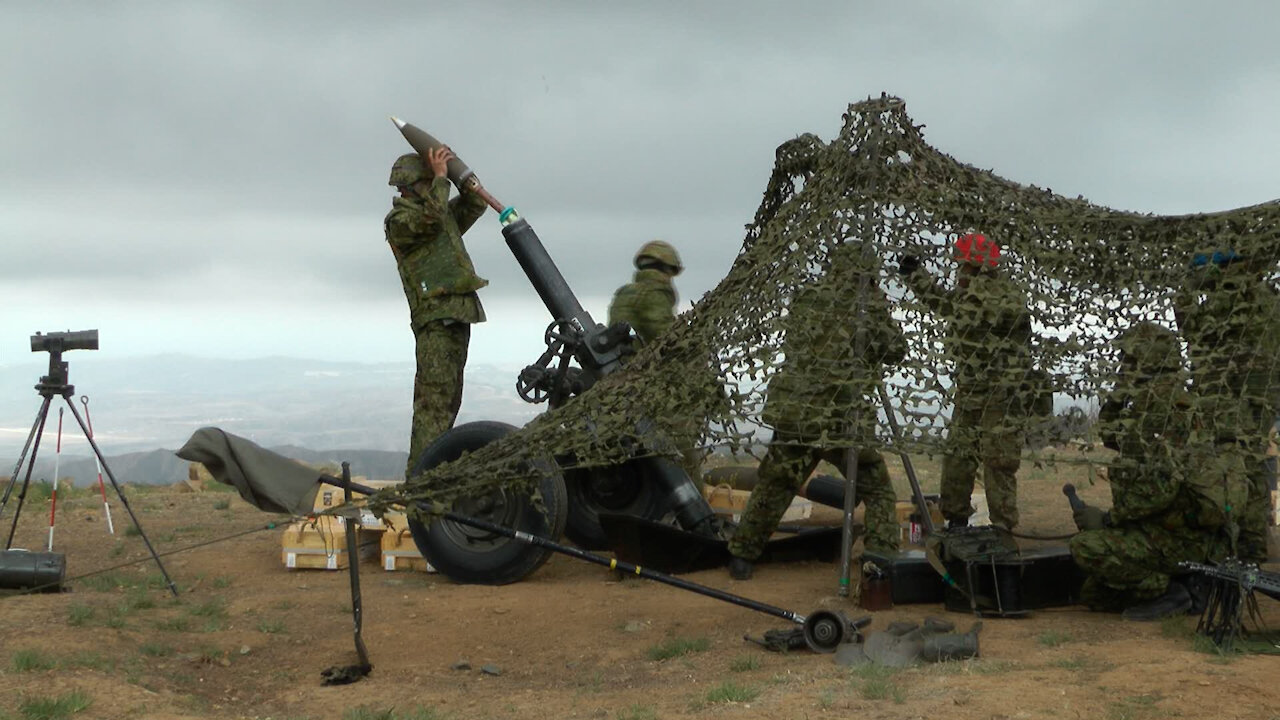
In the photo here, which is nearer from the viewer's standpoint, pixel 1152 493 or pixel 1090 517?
pixel 1152 493

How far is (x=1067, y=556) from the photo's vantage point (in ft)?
25.8

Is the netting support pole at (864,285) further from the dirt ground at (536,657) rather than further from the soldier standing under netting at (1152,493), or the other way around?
the soldier standing under netting at (1152,493)

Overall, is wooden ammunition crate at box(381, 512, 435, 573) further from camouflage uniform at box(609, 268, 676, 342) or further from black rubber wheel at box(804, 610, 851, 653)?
black rubber wheel at box(804, 610, 851, 653)

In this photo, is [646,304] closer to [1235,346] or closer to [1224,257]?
[1224,257]

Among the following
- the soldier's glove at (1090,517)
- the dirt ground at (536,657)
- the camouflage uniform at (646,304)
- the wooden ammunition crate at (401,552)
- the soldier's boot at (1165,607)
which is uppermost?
the camouflage uniform at (646,304)

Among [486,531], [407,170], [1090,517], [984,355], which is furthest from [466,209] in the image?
[1090,517]

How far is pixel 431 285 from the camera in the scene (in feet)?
35.1

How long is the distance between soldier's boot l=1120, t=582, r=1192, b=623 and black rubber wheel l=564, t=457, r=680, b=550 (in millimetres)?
3573

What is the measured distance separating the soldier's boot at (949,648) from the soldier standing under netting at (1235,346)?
157 cm

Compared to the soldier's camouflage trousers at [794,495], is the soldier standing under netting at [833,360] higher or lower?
higher

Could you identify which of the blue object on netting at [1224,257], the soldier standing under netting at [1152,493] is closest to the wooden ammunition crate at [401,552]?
the soldier standing under netting at [1152,493]

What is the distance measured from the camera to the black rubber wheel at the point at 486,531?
881 centimetres

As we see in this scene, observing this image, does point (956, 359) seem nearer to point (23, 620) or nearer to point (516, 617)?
point (516, 617)

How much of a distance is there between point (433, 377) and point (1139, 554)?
18.5 feet
